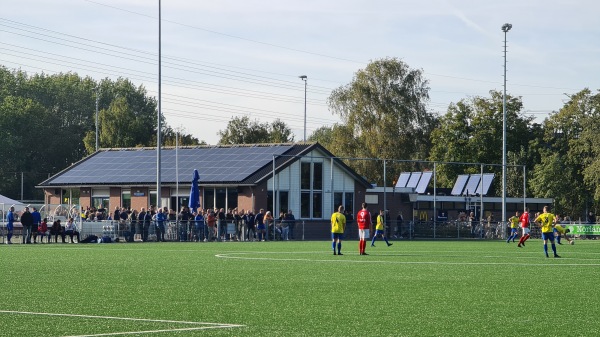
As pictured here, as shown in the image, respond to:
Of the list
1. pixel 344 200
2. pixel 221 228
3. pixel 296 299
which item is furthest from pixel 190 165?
pixel 296 299

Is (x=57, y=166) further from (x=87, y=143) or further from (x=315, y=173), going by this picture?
(x=315, y=173)

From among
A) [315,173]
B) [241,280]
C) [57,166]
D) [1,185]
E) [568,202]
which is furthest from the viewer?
[57,166]

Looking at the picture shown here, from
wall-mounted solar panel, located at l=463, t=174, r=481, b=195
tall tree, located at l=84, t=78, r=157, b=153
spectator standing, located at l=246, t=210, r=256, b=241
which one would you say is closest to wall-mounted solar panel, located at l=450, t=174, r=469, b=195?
wall-mounted solar panel, located at l=463, t=174, r=481, b=195

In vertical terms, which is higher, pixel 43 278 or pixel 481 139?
pixel 481 139

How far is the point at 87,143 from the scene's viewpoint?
110m

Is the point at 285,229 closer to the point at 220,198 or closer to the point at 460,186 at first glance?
the point at 220,198

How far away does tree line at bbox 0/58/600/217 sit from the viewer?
91.4 metres

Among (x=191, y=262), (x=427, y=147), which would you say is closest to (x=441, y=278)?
(x=191, y=262)

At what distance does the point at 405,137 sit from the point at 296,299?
272 feet

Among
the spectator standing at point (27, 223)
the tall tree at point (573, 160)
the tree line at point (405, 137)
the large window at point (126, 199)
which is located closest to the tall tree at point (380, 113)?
the tree line at point (405, 137)

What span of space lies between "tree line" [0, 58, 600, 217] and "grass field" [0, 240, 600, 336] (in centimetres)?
6314

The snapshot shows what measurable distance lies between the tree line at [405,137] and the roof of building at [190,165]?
21125 mm

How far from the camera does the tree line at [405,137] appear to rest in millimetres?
91438

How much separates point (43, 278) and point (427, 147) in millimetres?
82815
